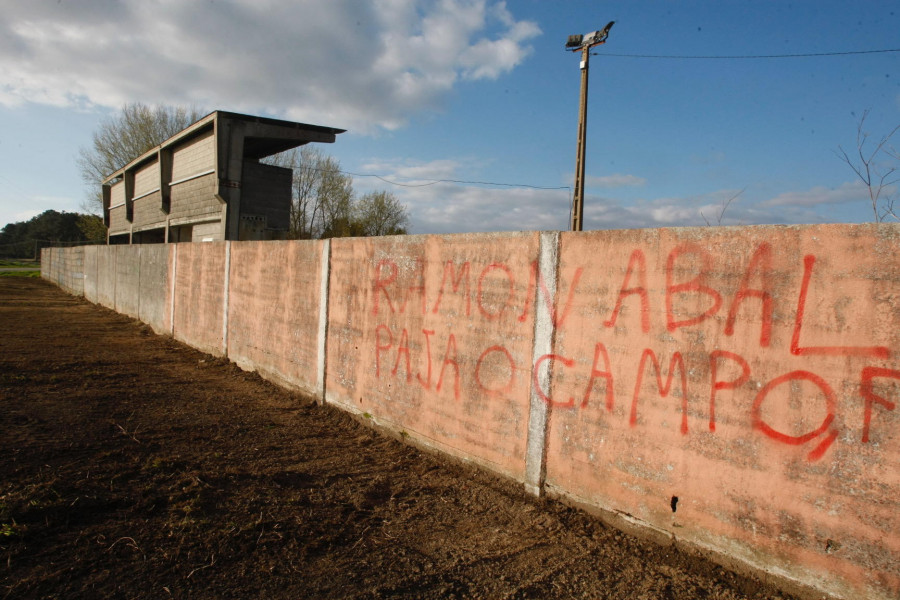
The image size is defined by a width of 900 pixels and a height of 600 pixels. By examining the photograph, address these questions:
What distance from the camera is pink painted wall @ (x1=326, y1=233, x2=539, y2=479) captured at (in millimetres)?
3762

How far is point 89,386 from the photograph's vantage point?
257 inches

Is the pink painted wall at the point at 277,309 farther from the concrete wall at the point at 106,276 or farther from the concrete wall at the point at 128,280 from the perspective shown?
the concrete wall at the point at 106,276

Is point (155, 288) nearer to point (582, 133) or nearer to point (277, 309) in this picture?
point (277, 309)

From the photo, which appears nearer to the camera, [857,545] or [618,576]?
[857,545]

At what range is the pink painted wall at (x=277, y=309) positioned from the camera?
6.21 m

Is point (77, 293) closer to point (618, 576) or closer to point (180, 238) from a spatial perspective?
point (180, 238)

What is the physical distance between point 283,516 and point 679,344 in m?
2.66

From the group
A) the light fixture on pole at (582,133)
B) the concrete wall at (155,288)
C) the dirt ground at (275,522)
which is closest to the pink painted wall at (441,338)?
the dirt ground at (275,522)

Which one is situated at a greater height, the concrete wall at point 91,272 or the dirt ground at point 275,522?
the concrete wall at point 91,272

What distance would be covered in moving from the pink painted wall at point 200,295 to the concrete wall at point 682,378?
193 inches

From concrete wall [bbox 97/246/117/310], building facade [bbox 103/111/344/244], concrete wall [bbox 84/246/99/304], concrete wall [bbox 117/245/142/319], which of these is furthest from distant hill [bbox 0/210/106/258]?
concrete wall [bbox 117/245/142/319]

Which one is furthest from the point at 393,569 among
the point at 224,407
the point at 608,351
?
the point at 224,407

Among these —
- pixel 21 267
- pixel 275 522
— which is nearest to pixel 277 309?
pixel 275 522

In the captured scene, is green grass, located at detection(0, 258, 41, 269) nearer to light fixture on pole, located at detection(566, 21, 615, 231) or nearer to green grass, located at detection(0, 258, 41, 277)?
green grass, located at detection(0, 258, 41, 277)
